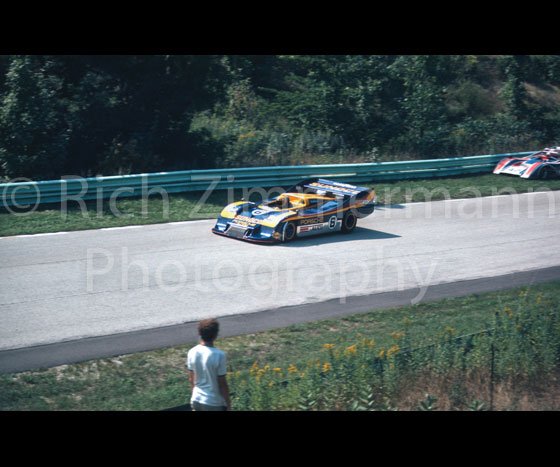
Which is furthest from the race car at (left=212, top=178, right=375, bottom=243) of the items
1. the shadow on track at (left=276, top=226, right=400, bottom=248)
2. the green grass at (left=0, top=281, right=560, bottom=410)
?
the green grass at (left=0, top=281, right=560, bottom=410)

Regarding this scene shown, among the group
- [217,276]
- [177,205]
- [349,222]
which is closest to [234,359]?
[217,276]

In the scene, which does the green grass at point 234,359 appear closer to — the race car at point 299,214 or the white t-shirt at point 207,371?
the white t-shirt at point 207,371

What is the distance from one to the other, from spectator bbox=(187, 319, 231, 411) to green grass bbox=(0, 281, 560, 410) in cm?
84

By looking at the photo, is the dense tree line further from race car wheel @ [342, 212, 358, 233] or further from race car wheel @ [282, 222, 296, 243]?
race car wheel @ [282, 222, 296, 243]

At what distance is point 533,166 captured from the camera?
75.9 feet

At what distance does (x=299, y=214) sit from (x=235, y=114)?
14294 mm

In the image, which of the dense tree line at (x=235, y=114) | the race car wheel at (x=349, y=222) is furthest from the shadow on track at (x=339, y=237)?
the dense tree line at (x=235, y=114)

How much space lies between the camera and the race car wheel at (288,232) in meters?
14.8

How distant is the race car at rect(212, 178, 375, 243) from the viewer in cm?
1470

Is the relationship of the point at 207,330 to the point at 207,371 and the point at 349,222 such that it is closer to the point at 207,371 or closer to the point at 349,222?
the point at 207,371

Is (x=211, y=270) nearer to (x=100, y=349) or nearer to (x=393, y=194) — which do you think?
(x=100, y=349)

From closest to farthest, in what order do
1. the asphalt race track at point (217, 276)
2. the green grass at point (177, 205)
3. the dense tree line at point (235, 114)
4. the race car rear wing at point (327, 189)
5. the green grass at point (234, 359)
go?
the green grass at point (234, 359) → the asphalt race track at point (217, 276) → the green grass at point (177, 205) → the race car rear wing at point (327, 189) → the dense tree line at point (235, 114)

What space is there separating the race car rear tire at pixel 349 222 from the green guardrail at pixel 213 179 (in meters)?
4.26
